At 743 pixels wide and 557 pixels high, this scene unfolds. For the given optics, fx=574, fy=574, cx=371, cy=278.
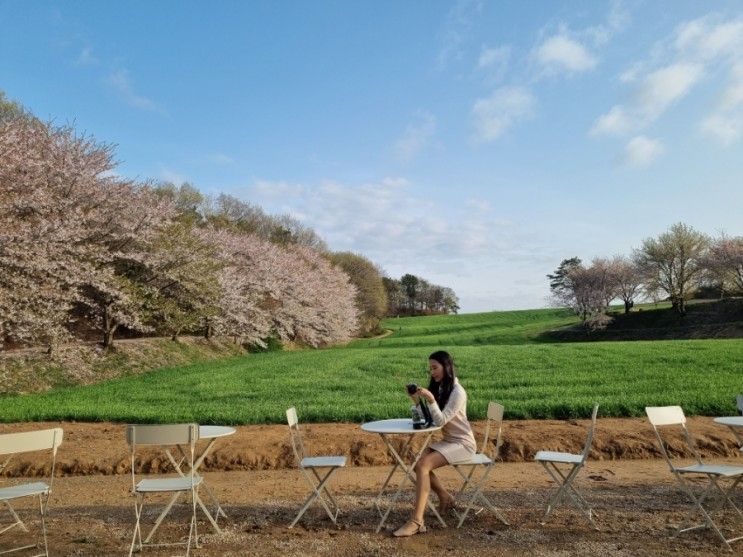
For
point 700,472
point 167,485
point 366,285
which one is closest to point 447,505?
point 700,472

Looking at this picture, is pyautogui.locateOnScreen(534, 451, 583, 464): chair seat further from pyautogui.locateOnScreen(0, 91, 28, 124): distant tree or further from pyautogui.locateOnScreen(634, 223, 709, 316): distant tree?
pyautogui.locateOnScreen(634, 223, 709, 316): distant tree

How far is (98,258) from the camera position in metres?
21.6

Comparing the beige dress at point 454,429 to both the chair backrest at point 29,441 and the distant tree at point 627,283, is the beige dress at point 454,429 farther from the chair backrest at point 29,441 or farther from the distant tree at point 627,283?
the distant tree at point 627,283

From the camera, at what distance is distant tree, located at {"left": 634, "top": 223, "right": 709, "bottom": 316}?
1903 inches

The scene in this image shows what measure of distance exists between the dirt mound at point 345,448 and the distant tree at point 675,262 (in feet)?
141

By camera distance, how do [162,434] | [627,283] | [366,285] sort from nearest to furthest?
[162,434] → [627,283] → [366,285]

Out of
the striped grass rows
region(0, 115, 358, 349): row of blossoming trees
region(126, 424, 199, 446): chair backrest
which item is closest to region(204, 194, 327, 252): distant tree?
region(0, 115, 358, 349): row of blossoming trees

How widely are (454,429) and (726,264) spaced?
1895 inches

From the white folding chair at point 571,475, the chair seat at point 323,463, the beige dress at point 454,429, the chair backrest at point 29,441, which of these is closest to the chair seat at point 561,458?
the white folding chair at point 571,475

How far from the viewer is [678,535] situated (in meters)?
5.06

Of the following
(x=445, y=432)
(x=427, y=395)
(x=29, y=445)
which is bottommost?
(x=445, y=432)

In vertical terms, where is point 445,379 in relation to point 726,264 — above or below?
below

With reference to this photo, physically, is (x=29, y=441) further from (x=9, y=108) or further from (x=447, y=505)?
(x=9, y=108)

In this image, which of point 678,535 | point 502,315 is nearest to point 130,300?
point 678,535
